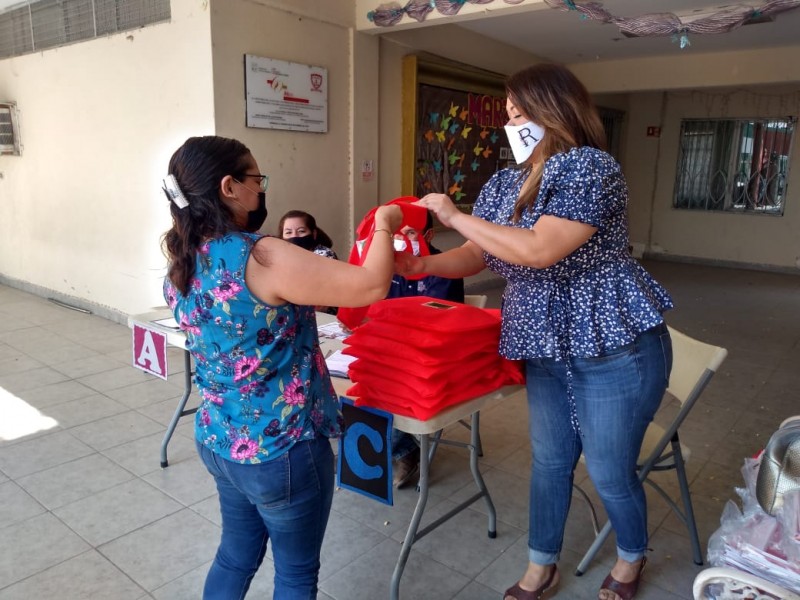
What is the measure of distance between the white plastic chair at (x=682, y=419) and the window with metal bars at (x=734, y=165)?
757 centimetres

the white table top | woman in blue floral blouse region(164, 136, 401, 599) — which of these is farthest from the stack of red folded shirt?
woman in blue floral blouse region(164, 136, 401, 599)

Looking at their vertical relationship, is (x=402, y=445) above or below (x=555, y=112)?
below

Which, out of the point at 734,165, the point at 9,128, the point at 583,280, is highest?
the point at 9,128

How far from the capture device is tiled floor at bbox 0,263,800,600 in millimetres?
2047

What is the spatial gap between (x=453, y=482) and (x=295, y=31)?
323cm

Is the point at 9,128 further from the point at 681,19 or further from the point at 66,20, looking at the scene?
the point at 681,19

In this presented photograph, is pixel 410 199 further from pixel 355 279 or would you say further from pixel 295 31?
pixel 295 31

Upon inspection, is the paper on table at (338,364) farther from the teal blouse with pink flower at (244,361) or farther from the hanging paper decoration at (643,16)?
the hanging paper decoration at (643,16)

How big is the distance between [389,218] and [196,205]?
17.7 inches

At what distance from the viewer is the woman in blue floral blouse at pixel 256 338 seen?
1206mm

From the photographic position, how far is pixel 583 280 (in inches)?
60.2

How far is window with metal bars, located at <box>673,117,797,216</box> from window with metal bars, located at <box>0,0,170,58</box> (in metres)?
7.48

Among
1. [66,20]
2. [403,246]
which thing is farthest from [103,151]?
[403,246]

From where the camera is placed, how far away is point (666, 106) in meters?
8.99
